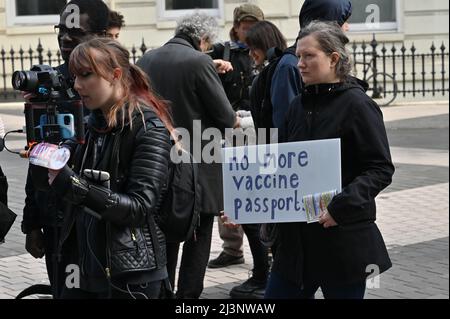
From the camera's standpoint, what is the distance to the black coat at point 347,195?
4.00m

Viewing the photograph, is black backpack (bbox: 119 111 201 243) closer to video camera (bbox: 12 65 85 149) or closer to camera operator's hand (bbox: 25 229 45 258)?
video camera (bbox: 12 65 85 149)

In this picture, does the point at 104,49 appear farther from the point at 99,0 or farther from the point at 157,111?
the point at 99,0

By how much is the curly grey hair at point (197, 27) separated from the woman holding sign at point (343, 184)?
6.54 feet

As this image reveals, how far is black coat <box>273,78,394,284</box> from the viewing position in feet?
13.1

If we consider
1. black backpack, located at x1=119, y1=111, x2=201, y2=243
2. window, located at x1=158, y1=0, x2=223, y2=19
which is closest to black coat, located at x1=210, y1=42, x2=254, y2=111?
black backpack, located at x1=119, y1=111, x2=201, y2=243

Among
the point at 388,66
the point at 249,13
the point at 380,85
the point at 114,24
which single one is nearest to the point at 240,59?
the point at 249,13

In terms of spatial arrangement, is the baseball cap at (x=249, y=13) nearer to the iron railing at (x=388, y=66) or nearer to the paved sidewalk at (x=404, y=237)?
the paved sidewalk at (x=404, y=237)

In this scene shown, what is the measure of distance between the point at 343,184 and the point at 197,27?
237cm

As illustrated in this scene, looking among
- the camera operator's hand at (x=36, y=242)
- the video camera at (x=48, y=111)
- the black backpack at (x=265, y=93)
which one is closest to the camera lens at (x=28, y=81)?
the video camera at (x=48, y=111)

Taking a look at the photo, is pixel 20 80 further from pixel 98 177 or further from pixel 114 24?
pixel 114 24

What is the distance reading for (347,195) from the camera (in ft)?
13.0

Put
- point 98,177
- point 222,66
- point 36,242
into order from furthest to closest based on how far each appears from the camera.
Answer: point 222,66
point 36,242
point 98,177

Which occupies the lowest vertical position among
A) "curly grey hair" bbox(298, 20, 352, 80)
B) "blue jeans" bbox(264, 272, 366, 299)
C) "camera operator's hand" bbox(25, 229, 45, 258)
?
"blue jeans" bbox(264, 272, 366, 299)
